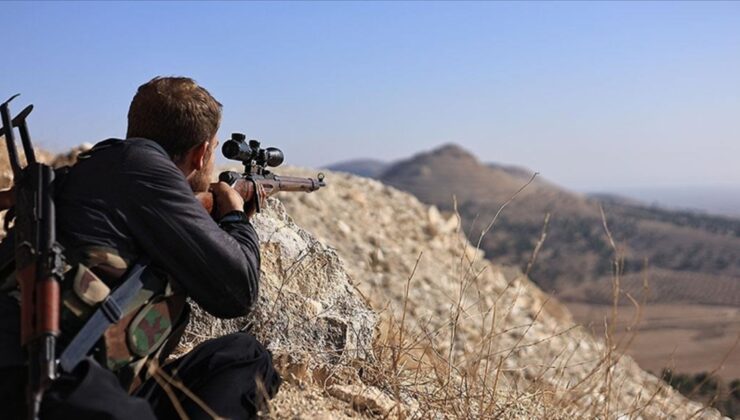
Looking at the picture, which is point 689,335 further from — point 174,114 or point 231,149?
point 174,114

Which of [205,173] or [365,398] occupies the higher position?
[205,173]

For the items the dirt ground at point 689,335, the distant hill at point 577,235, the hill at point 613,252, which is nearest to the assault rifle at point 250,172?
the hill at point 613,252

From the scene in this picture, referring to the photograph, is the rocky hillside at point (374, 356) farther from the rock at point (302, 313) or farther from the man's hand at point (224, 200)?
the man's hand at point (224, 200)

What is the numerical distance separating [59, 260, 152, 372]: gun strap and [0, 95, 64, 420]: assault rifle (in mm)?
50

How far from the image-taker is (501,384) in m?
4.36

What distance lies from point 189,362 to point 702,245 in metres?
53.6

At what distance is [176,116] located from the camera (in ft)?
7.98

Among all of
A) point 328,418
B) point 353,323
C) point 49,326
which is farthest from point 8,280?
point 353,323

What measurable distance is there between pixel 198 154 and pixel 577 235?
178ft

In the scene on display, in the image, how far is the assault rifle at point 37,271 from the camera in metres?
2.00

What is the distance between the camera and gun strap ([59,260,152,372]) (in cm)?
206

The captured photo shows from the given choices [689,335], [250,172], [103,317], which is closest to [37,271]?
[103,317]

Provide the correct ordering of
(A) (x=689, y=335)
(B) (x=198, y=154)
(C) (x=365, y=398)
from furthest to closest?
(A) (x=689, y=335)
(C) (x=365, y=398)
(B) (x=198, y=154)

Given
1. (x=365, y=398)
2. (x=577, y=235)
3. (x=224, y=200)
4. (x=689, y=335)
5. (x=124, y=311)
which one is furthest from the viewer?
(x=577, y=235)
